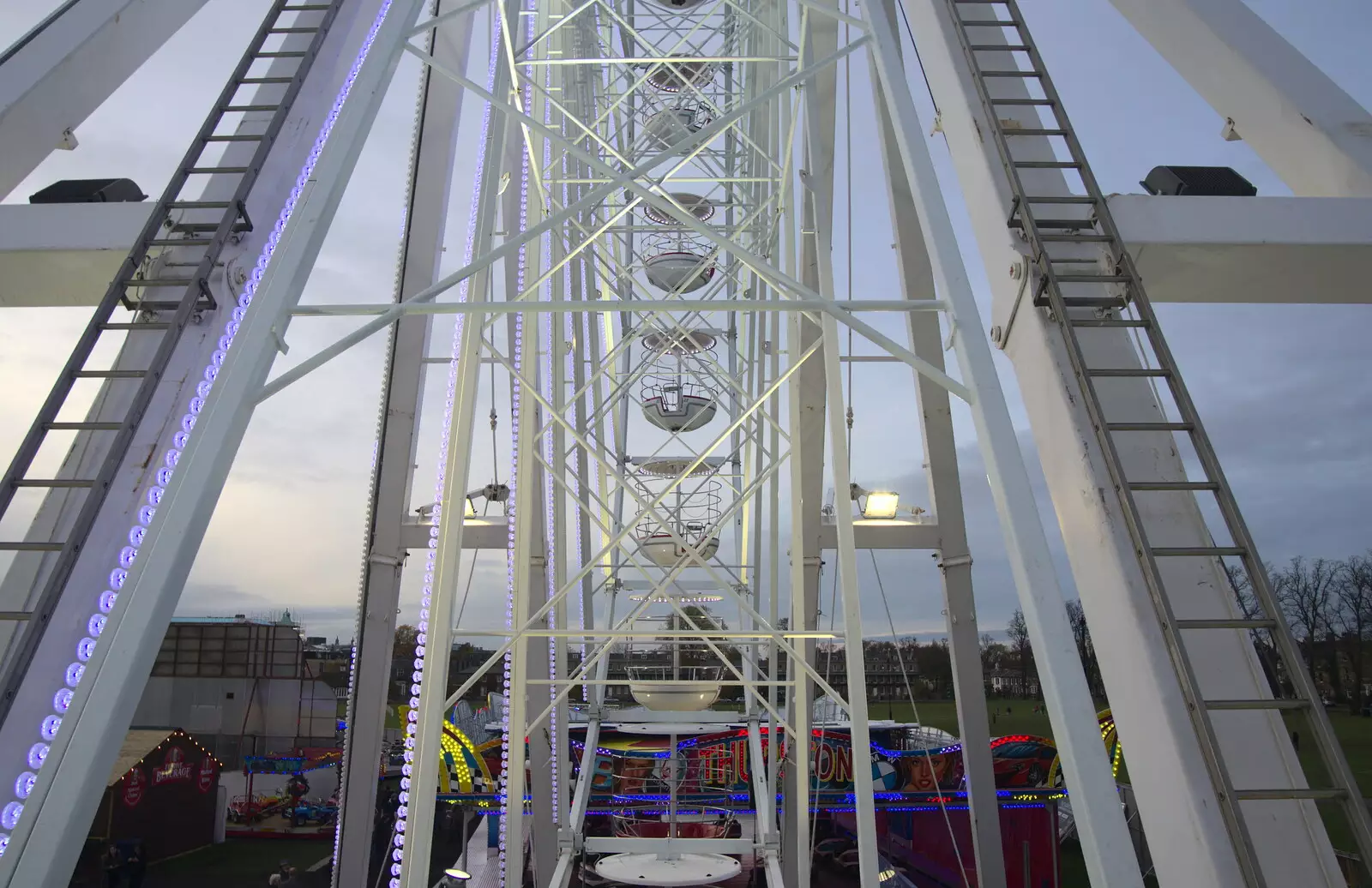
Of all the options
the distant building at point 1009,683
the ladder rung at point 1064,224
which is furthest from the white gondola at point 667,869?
the distant building at point 1009,683

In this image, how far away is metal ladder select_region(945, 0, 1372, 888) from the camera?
2.82 meters

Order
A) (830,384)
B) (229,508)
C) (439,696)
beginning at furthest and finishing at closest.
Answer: (229,508) < (830,384) < (439,696)

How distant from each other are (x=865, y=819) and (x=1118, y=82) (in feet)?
115

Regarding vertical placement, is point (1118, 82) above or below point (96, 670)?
above

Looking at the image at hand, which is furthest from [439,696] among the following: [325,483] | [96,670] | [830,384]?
[325,483]

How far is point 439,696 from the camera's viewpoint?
17.1 ft

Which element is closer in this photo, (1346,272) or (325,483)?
(1346,272)

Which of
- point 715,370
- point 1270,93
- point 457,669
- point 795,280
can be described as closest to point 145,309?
point 795,280

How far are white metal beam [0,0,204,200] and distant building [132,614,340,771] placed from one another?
93.1ft

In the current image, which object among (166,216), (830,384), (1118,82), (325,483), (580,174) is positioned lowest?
(166,216)

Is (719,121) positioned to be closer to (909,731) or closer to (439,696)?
(439,696)

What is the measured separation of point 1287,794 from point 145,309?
4.73 meters

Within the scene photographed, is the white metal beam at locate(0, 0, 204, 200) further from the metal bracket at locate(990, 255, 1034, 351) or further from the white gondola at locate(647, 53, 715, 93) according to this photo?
the white gondola at locate(647, 53, 715, 93)

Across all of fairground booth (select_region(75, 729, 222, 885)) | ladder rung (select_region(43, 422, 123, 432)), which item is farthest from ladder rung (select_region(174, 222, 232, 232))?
fairground booth (select_region(75, 729, 222, 885))
